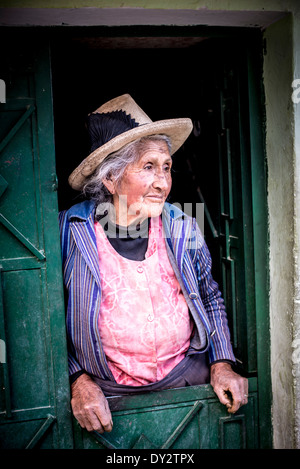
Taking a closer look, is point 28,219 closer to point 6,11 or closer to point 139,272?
point 139,272

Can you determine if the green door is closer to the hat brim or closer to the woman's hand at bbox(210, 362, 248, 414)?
the hat brim

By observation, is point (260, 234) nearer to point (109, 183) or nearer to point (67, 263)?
point (109, 183)

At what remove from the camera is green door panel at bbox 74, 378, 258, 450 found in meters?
2.07

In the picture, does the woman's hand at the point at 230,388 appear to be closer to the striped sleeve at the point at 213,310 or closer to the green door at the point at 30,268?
the striped sleeve at the point at 213,310

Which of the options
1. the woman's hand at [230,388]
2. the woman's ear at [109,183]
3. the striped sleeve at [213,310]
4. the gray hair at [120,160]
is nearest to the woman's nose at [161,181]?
the gray hair at [120,160]

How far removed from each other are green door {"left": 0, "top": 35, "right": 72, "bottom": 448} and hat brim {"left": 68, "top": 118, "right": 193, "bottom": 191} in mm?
299

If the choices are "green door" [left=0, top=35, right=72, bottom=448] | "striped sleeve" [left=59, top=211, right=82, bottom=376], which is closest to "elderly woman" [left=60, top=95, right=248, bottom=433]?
"striped sleeve" [left=59, top=211, right=82, bottom=376]

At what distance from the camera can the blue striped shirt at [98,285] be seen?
6.63ft

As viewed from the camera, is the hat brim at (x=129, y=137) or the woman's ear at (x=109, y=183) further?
the woman's ear at (x=109, y=183)

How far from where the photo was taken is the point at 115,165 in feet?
7.18

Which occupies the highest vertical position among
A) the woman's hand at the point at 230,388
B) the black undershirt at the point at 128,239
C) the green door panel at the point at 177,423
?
the black undershirt at the point at 128,239

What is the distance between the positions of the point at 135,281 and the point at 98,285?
21 cm

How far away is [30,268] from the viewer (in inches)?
75.7

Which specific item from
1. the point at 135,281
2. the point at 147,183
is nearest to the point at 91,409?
the point at 135,281
